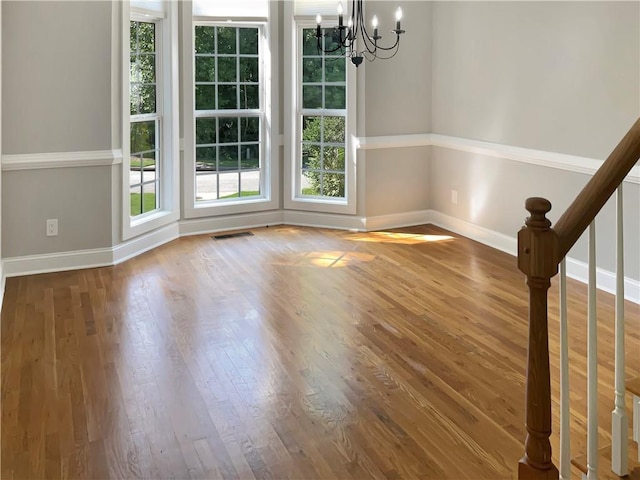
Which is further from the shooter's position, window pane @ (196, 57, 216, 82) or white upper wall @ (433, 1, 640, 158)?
window pane @ (196, 57, 216, 82)

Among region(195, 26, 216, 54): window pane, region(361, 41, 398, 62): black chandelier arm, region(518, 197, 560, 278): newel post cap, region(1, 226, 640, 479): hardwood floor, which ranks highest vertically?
region(195, 26, 216, 54): window pane

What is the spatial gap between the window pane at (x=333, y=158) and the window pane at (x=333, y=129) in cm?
9

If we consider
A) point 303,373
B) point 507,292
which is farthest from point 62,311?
point 507,292

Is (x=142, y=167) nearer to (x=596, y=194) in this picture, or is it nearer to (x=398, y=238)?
(x=398, y=238)

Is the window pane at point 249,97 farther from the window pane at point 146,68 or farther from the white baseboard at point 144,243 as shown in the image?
the white baseboard at point 144,243

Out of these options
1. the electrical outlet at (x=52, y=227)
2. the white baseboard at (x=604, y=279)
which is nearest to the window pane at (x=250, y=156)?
the electrical outlet at (x=52, y=227)

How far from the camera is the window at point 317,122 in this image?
641cm

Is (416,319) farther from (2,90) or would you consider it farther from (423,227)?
(2,90)

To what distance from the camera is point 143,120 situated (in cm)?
568

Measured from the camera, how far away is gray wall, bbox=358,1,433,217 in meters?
6.31

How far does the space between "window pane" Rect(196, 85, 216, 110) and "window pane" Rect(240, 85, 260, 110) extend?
0.98 feet

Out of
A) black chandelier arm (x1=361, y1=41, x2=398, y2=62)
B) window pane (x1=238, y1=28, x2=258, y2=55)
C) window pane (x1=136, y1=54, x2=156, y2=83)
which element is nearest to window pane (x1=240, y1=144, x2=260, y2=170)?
window pane (x1=238, y1=28, x2=258, y2=55)

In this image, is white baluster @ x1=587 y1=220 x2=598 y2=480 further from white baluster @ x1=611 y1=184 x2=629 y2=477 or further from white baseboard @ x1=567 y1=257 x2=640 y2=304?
white baseboard @ x1=567 y1=257 x2=640 y2=304

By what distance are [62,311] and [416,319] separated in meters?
2.32
